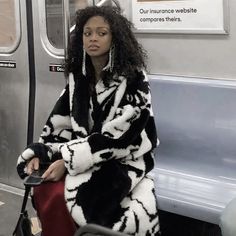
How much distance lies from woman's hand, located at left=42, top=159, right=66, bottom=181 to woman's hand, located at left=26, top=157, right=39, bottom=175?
9 centimetres

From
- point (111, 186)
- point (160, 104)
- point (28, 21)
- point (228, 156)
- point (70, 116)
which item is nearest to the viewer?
point (111, 186)

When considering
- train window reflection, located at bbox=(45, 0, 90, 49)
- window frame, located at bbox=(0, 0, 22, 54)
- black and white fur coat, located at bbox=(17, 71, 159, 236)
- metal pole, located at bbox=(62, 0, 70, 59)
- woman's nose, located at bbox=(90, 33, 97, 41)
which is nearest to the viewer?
black and white fur coat, located at bbox=(17, 71, 159, 236)

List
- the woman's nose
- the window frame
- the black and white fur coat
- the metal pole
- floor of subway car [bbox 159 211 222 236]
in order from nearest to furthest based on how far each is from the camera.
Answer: the black and white fur coat → the woman's nose → floor of subway car [bbox 159 211 222 236] → the metal pole → the window frame

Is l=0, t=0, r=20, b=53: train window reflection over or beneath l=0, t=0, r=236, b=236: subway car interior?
over

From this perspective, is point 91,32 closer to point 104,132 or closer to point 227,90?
point 104,132

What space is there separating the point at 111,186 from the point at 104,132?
10.4 inches

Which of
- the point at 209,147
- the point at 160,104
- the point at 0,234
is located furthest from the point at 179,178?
the point at 0,234

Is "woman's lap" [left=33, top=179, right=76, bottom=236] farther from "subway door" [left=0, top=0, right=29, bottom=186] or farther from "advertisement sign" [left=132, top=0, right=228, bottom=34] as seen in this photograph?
"subway door" [left=0, top=0, right=29, bottom=186]

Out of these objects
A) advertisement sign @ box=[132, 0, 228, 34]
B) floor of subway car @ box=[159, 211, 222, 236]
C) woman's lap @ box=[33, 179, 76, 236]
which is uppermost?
advertisement sign @ box=[132, 0, 228, 34]

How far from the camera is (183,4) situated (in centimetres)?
267

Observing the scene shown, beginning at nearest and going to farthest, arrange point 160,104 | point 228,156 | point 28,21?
1. point 228,156
2. point 160,104
3. point 28,21

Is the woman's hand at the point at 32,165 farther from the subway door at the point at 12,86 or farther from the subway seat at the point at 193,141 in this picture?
the subway door at the point at 12,86

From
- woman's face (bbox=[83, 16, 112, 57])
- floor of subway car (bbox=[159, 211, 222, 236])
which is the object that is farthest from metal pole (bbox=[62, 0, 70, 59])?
floor of subway car (bbox=[159, 211, 222, 236])

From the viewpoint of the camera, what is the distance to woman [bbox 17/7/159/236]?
225cm
